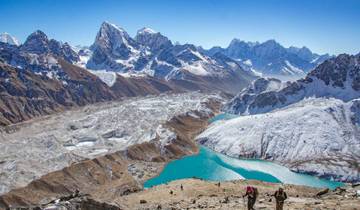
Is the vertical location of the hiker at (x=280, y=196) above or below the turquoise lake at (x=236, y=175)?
above

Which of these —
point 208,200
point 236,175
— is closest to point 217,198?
point 208,200

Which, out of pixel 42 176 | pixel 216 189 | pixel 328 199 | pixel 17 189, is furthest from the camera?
pixel 42 176

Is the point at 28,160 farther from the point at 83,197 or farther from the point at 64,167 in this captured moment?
the point at 83,197

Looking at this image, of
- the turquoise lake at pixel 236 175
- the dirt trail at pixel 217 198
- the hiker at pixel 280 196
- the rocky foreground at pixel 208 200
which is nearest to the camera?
the hiker at pixel 280 196

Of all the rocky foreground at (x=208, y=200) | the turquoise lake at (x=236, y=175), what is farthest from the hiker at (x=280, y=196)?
the turquoise lake at (x=236, y=175)

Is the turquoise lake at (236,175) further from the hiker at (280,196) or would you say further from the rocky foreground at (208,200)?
the hiker at (280,196)

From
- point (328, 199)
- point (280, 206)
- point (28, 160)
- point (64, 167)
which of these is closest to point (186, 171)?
point (64, 167)

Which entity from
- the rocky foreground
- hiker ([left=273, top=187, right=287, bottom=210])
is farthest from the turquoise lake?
hiker ([left=273, top=187, right=287, bottom=210])

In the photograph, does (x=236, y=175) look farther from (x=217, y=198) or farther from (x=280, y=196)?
(x=280, y=196)
